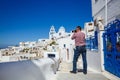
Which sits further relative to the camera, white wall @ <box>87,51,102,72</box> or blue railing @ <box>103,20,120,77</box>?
white wall @ <box>87,51,102,72</box>

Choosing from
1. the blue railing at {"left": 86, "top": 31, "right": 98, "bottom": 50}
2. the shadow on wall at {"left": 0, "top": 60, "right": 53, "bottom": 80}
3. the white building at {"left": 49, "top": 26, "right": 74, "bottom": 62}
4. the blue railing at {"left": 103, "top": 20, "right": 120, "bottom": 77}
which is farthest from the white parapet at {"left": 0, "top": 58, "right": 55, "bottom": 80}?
the white building at {"left": 49, "top": 26, "right": 74, "bottom": 62}

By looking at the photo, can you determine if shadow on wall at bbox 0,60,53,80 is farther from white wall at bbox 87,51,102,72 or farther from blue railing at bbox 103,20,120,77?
white wall at bbox 87,51,102,72

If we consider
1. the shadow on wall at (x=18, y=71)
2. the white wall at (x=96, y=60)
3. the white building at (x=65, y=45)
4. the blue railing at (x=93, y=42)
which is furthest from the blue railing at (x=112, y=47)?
the white building at (x=65, y=45)

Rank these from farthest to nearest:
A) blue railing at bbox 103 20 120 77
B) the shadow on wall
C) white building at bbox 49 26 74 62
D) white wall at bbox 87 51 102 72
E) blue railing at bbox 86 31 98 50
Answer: white building at bbox 49 26 74 62 < blue railing at bbox 86 31 98 50 < white wall at bbox 87 51 102 72 < blue railing at bbox 103 20 120 77 < the shadow on wall

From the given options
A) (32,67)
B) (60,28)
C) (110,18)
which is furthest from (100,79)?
(60,28)

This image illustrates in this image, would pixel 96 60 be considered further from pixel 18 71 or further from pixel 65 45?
pixel 65 45

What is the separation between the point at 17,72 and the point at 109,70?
493cm

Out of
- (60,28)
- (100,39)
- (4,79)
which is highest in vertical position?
(60,28)

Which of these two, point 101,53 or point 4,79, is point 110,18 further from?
point 4,79

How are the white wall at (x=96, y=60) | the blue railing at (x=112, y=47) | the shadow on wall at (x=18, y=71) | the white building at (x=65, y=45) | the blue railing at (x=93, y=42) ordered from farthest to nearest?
the white building at (x=65, y=45)
the blue railing at (x=93, y=42)
the white wall at (x=96, y=60)
the blue railing at (x=112, y=47)
the shadow on wall at (x=18, y=71)

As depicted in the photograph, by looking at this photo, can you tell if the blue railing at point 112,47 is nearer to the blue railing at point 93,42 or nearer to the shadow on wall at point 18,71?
the blue railing at point 93,42

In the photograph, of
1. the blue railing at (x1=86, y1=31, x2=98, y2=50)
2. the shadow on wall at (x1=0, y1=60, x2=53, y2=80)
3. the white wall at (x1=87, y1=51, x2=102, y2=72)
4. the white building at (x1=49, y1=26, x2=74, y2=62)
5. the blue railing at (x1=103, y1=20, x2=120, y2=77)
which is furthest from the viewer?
the white building at (x1=49, y1=26, x2=74, y2=62)

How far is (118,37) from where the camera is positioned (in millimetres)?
7309

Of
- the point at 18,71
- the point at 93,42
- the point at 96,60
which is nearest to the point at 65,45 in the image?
the point at 93,42
